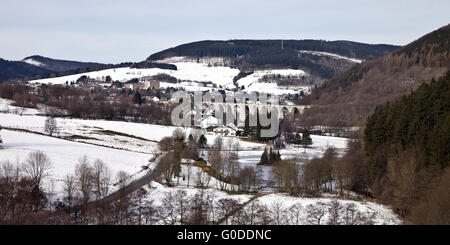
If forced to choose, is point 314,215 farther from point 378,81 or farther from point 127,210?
point 378,81

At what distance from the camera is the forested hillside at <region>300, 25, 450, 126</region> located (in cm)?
9431

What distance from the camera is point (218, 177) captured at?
34.6 m

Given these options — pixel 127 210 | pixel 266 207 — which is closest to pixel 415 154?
pixel 266 207

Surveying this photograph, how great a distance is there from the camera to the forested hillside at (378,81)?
3713 inches

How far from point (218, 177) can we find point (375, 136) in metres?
12.9

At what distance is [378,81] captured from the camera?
385 ft

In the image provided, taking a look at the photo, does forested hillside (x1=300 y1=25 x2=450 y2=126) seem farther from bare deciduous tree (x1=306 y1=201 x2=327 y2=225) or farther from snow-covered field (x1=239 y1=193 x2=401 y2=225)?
bare deciduous tree (x1=306 y1=201 x2=327 y2=225)

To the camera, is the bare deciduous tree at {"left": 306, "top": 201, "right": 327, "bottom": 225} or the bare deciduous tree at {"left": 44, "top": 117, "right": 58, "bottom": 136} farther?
the bare deciduous tree at {"left": 44, "top": 117, "right": 58, "bottom": 136}

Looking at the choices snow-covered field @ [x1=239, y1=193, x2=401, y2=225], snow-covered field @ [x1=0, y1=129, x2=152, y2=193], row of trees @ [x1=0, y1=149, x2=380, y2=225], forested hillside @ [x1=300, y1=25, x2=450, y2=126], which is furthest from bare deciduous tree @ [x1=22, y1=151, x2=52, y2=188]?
forested hillside @ [x1=300, y1=25, x2=450, y2=126]

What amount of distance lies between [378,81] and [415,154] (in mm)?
96663

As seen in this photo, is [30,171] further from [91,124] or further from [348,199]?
[91,124]

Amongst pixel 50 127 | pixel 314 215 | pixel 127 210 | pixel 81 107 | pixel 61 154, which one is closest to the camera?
pixel 127 210

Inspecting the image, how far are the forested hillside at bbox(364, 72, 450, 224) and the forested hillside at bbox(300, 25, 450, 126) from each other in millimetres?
52577
